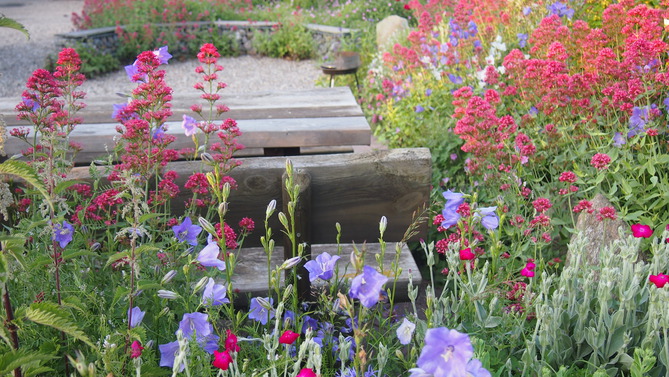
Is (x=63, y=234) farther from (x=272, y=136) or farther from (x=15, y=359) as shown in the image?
(x=272, y=136)

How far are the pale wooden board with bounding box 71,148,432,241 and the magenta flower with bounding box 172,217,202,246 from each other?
27 centimetres

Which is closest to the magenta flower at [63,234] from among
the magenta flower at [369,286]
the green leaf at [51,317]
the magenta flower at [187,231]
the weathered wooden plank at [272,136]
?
the magenta flower at [187,231]

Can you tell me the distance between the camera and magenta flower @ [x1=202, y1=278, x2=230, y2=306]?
165 centimetres

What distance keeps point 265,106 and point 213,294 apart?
2084 millimetres

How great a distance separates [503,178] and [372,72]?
4.39 metres

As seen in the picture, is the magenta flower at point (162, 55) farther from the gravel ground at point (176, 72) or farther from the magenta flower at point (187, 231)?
the gravel ground at point (176, 72)

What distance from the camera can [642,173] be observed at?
2893 mm

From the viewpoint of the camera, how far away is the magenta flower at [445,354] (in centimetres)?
118

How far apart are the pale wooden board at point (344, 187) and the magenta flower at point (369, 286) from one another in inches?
30.6

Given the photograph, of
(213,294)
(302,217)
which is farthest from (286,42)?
(213,294)

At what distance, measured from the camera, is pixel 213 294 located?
5.69ft

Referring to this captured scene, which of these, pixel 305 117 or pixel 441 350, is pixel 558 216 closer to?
pixel 305 117

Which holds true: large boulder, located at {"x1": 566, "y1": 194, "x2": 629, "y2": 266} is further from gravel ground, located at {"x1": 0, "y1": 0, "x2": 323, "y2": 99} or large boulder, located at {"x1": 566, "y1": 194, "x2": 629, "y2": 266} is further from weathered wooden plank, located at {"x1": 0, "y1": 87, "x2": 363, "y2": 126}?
gravel ground, located at {"x1": 0, "y1": 0, "x2": 323, "y2": 99}

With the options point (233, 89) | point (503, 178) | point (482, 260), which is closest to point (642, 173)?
point (503, 178)
